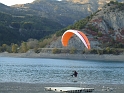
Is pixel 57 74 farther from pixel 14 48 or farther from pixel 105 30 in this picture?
pixel 105 30

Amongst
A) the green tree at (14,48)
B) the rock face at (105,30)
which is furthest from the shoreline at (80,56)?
the rock face at (105,30)

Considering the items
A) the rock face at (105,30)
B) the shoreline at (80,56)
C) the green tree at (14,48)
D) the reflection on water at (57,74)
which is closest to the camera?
the reflection on water at (57,74)

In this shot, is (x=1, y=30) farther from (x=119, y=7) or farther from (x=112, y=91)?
(x=112, y=91)

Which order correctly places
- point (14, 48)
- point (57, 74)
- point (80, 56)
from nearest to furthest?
point (57, 74), point (80, 56), point (14, 48)

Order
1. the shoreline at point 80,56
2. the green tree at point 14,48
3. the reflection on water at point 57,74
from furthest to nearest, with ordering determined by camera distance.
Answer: the green tree at point 14,48 < the shoreline at point 80,56 < the reflection on water at point 57,74

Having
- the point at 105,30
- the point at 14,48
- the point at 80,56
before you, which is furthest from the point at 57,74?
the point at 105,30

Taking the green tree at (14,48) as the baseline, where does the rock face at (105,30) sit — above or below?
above

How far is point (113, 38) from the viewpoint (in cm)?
15775

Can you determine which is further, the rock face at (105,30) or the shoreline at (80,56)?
the rock face at (105,30)

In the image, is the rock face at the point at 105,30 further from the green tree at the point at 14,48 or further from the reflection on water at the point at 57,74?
the reflection on water at the point at 57,74

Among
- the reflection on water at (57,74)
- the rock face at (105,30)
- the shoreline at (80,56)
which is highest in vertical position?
the rock face at (105,30)

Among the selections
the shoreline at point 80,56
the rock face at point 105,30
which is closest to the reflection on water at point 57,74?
the shoreline at point 80,56

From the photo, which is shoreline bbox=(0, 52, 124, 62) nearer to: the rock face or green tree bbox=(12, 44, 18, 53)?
green tree bbox=(12, 44, 18, 53)

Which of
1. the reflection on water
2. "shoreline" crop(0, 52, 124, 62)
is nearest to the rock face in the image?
"shoreline" crop(0, 52, 124, 62)
